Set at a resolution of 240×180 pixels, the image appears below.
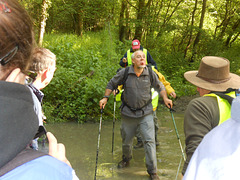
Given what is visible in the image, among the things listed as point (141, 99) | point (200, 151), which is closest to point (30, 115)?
point (200, 151)

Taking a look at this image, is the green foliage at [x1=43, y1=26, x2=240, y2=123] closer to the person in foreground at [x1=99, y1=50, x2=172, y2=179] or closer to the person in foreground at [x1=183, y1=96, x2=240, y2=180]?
the person in foreground at [x1=99, y1=50, x2=172, y2=179]

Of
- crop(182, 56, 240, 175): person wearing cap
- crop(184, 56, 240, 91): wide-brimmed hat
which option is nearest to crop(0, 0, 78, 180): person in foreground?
crop(182, 56, 240, 175): person wearing cap

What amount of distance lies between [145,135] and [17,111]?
430cm

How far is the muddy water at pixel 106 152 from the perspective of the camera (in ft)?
17.0

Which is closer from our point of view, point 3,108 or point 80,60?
point 3,108

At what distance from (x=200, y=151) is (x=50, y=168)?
2.40 ft

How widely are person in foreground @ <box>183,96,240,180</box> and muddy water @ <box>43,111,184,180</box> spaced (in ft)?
13.2

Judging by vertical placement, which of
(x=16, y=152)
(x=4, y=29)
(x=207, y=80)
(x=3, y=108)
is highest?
(x=4, y=29)

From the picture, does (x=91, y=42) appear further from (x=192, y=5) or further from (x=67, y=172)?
(x=67, y=172)

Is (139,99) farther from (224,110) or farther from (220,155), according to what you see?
(220,155)

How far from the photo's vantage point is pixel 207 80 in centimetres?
261

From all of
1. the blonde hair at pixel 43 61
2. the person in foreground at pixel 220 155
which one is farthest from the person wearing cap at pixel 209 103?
the blonde hair at pixel 43 61

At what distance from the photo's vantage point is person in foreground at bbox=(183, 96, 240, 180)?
1059mm

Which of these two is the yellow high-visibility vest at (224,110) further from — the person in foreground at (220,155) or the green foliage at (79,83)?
the green foliage at (79,83)
